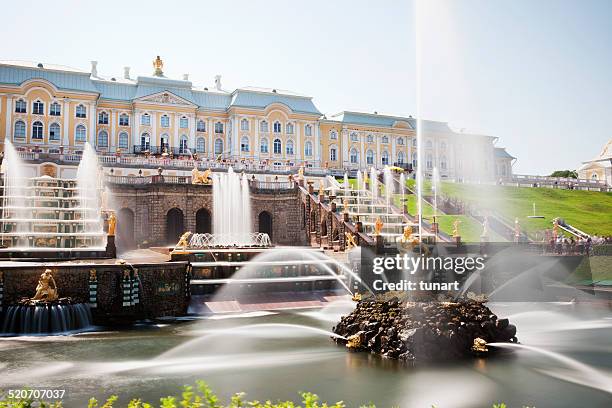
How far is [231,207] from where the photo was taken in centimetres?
4366

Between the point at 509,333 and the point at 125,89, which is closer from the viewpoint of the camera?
the point at 509,333

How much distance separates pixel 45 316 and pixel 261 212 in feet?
92.0

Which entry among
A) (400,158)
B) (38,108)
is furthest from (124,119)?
(400,158)

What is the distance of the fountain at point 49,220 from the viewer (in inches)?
1037

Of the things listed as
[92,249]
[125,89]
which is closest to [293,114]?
[125,89]

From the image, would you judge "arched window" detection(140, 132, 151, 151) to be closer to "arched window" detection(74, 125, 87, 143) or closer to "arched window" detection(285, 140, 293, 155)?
"arched window" detection(74, 125, 87, 143)

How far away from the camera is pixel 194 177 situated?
42844mm

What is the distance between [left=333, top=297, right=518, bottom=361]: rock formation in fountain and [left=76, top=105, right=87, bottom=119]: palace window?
51175 millimetres

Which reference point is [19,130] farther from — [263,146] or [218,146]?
[263,146]

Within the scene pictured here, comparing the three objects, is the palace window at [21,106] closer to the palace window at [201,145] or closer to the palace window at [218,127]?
the palace window at [201,145]

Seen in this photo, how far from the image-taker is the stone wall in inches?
762

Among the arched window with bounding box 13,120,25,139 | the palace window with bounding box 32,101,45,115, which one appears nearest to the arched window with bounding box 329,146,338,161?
the palace window with bounding box 32,101,45,115

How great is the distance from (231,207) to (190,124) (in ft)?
77.9

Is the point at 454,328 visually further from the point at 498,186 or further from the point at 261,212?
the point at 498,186
